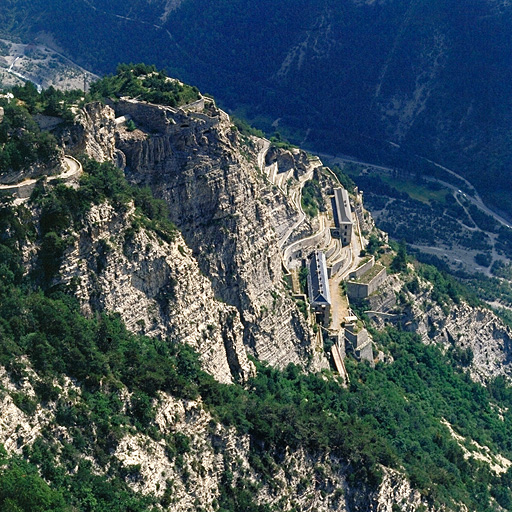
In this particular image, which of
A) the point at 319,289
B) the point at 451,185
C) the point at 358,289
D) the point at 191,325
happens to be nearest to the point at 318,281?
the point at 319,289

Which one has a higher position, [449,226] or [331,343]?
[331,343]

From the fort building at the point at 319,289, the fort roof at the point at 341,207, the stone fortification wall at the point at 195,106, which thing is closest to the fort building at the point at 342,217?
the fort roof at the point at 341,207

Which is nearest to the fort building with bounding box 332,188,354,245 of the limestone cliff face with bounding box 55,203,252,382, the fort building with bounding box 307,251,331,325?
the fort building with bounding box 307,251,331,325

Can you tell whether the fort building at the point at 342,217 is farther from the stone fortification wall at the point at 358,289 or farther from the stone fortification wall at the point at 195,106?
the stone fortification wall at the point at 195,106

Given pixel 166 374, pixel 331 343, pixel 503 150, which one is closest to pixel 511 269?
pixel 503 150

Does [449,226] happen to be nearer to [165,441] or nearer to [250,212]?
[250,212]
